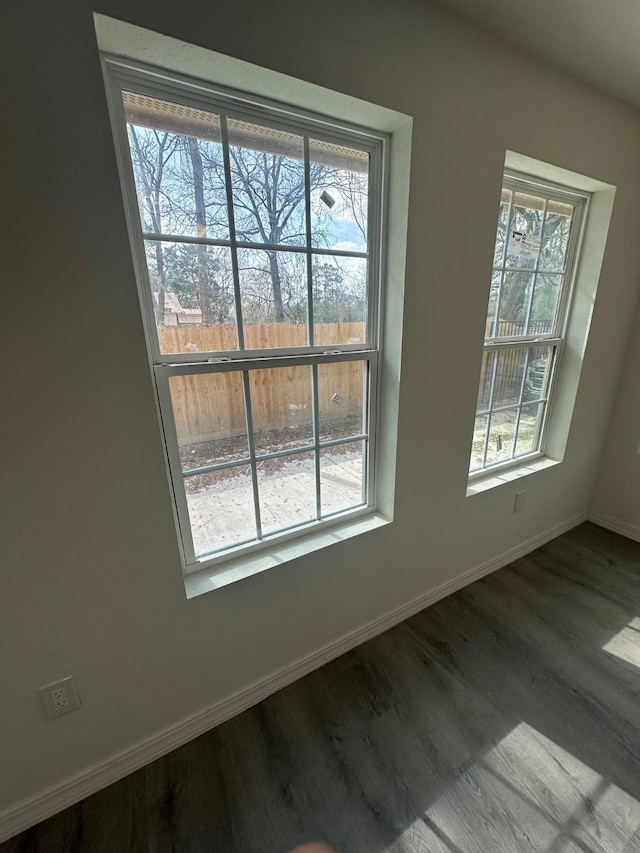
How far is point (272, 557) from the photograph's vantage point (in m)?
1.30

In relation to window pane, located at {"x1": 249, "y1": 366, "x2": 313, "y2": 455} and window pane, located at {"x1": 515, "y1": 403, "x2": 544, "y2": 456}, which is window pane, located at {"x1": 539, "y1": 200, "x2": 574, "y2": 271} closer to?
window pane, located at {"x1": 515, "y1": 403, "x2": 544, "y2": 456}

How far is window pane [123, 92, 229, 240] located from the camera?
0.92m

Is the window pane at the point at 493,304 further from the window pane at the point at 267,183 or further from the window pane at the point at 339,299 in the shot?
the window pane at the point at 267,183

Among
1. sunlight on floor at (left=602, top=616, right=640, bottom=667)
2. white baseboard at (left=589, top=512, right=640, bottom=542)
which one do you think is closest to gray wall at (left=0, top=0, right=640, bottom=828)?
sunlight on floor at (left=602, top=616, right=640, bottom=667)

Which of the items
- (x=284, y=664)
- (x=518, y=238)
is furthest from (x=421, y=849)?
(x=518, y=238)

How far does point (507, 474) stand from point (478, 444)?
0.92 feet

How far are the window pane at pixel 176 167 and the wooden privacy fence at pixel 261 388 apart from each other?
298mm

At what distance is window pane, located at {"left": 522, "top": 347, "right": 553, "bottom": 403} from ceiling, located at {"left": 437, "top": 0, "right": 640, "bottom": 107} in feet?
3.79

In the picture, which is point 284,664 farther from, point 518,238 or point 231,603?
point 518,238

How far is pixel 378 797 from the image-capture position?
1.07 meters

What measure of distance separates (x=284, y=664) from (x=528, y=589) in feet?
4.58

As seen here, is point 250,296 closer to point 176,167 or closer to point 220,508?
point 176,167

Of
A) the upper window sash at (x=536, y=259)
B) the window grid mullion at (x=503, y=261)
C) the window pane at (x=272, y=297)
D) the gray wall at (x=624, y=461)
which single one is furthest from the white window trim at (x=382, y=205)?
the gray wall at (x=624, y=461)

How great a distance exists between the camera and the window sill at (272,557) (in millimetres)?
1192
